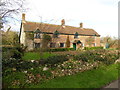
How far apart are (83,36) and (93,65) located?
27.0 m

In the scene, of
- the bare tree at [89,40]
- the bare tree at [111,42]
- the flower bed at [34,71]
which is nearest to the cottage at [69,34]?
the bare tree at [89,40]

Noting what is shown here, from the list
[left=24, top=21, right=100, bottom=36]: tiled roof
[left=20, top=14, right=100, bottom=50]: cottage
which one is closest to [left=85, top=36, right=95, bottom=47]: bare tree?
[left=20, top=14, right=100, bottom=50]: cottage

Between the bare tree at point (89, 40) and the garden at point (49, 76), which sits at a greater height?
the bare tree at point (89, 40)

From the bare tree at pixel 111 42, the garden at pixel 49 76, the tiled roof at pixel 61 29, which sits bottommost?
the garden at pixel 49 76

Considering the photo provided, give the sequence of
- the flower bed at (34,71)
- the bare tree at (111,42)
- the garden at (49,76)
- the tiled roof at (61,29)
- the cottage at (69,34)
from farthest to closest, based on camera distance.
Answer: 1. the bare tree at (111,42)
2. the cottage at (69,34)
3. the tiled roof at (61,29)
4. the flower bed at (34,71)
5. the garden at (49,76)

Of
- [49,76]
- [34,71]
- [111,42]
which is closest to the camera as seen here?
[49,76]

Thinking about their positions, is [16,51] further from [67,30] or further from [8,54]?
[67,30]

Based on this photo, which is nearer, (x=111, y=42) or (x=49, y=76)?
(x=49, y=76)

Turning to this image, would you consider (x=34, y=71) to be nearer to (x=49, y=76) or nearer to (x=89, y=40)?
(x=49, y=76)

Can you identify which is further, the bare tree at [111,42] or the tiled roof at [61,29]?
the bare tree at [111,42]

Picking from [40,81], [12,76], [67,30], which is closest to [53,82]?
[40,81]

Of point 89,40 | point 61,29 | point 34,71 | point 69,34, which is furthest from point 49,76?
point 89,40

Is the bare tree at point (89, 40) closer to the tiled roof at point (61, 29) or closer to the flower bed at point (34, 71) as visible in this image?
the tiled roof at point (61, 29)

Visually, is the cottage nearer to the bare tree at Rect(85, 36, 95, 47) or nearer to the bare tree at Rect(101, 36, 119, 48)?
the bare tree at Rect(85, 36, 95, 47)
